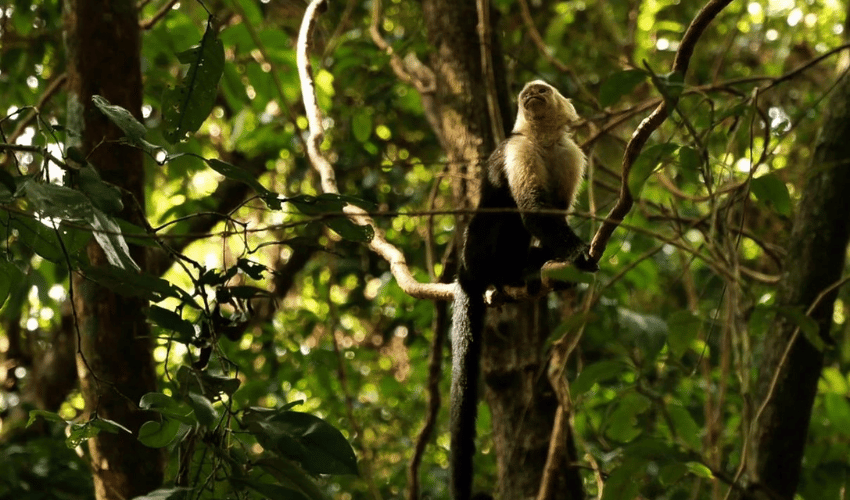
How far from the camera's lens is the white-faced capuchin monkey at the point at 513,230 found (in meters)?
2.73

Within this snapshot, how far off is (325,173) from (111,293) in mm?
744

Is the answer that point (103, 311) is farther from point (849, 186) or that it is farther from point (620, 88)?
point (849, 186)

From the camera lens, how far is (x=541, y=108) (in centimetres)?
321

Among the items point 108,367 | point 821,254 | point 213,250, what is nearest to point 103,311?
point 108,367

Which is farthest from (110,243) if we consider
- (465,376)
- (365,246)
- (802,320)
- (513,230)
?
(365,246)

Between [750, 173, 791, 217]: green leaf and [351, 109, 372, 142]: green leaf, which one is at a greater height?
[351, 109, 372, 142]: green leaf

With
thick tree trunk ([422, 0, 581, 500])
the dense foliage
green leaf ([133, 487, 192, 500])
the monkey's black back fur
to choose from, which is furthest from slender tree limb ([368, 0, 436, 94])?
green leaf ([133, 487, 192, 500])

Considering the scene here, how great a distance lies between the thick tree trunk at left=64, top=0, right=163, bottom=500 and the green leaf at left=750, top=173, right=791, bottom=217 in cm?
153

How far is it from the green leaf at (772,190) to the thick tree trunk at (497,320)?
113 cm

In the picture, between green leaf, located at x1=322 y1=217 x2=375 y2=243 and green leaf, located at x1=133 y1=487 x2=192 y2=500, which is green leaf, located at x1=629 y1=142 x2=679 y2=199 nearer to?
green leaf, located at x1=322 y1=217 x2=375 y2=243

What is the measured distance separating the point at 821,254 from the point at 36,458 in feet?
10.5

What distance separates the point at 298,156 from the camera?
17.4 feet

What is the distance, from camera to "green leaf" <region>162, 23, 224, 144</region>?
175cm

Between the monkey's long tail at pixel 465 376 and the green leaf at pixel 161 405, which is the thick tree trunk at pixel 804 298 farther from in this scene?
the green leaf at pixel 161 405
